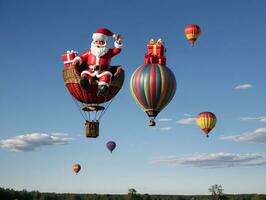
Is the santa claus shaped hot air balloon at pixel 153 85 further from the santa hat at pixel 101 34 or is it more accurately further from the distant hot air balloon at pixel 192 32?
the distant hot air balloon at pixel 192 32

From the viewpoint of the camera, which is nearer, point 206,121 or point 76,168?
point 206,121

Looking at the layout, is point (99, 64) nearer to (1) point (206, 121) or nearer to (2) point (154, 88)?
(2) point (154, 88)

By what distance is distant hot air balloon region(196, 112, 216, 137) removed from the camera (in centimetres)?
5906

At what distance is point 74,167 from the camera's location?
74438mm

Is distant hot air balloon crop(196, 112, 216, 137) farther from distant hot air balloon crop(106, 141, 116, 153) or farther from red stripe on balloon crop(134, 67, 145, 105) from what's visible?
red stripe on balloon crop(134, 67, 145, 105)

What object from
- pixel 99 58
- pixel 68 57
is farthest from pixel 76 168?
pixel 99 58

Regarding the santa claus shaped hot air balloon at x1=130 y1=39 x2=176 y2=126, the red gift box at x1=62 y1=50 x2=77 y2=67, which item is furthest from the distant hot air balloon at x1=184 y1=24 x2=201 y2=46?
the red gift box at x1=62 y1=50 x2=77 y2=67

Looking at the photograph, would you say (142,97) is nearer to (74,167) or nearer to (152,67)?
(152,67)

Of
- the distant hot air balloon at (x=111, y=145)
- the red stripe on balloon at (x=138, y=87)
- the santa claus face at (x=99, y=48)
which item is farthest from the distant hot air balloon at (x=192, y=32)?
the santa claus face at (x=99, y=48)

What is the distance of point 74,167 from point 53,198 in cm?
Answer: 12338

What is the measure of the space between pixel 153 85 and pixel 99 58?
8.07 m

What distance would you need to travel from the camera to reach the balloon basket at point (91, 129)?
3594 cm

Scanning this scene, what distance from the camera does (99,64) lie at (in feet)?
116

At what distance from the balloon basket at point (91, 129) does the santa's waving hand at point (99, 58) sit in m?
2.29
